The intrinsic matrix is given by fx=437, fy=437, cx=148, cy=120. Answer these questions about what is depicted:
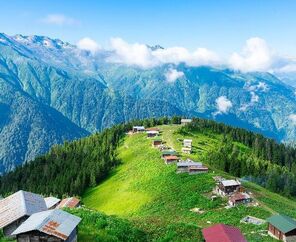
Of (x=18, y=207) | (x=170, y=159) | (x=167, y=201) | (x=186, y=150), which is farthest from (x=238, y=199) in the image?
(x=186, y=150)

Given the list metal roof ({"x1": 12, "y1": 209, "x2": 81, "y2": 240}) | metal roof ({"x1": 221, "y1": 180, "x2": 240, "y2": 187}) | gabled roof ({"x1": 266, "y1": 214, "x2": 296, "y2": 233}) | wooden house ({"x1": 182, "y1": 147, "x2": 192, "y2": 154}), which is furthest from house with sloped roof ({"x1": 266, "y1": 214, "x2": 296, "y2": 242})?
wooden house ({"x1": 182, "y1": 147, "x2": 192, "y2": 154})

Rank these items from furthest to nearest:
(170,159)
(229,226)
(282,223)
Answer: (170,159), (282,223), (229,226)

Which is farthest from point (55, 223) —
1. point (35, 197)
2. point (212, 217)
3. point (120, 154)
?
point (120, 154)

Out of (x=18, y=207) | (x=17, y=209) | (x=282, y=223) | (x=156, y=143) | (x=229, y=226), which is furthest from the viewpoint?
(x=156, y=143)

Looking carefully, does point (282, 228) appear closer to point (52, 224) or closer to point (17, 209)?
point (17, 209)

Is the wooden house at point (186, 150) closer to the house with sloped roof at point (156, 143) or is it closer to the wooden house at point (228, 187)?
the house with sloped roof at point (156, 143)

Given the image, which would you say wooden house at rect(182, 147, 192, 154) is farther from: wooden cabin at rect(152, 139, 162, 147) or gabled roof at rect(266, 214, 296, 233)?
gabled roof at rect(266, 214, 296, 233)

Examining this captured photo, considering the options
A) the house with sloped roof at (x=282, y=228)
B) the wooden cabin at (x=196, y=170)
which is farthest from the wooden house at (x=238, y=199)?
the wooden cabin at (x=196, y=170)
